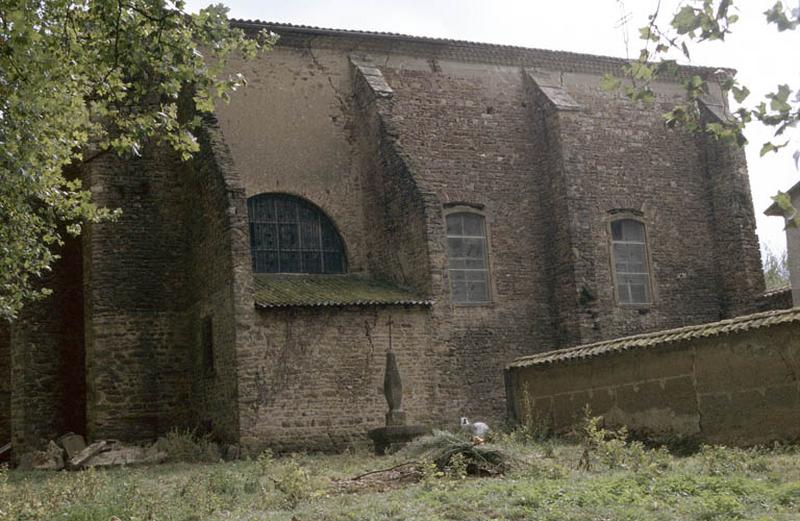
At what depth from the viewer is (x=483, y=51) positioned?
981 inches

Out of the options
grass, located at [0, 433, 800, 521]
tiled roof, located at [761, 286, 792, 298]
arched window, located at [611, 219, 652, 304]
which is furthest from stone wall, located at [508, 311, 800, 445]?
tiled roof, located at [761, 286, 792, 298]

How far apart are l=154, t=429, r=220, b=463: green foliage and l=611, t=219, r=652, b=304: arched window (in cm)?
1084

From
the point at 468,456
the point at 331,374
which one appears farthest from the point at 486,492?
the point at 331,374

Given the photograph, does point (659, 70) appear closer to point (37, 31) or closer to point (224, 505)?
point (224, 505)

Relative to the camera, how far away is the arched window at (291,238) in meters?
22.1

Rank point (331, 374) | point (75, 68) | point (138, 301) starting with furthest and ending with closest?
point (138, 301)
point (331, 374)
point (75, 68)

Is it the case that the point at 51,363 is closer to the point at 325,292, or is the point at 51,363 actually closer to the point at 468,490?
the point at 325,292

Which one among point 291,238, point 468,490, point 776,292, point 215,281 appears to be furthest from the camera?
point 776,292

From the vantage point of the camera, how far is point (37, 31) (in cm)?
1220

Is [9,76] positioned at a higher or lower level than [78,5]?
lower

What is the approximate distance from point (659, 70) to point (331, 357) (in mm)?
12540

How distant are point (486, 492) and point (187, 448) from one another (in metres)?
8.65

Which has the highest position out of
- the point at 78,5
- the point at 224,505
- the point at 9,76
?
the point at 78,5

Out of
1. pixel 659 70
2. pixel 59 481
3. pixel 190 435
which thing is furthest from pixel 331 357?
pixel 659 70
